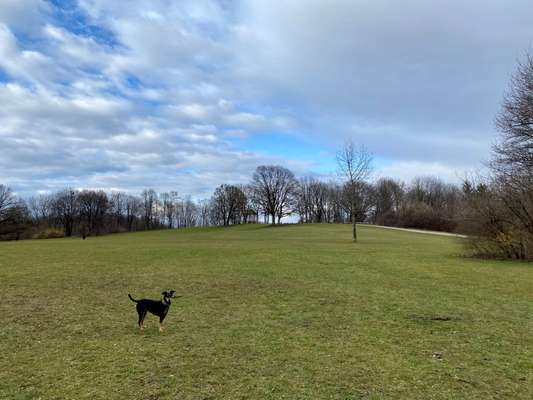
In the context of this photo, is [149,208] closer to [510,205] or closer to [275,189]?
[275,189]

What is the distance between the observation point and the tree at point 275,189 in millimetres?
82438

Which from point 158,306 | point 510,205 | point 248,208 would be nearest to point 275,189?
point 248,208

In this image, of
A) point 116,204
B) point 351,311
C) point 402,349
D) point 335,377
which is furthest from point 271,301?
point 116,204

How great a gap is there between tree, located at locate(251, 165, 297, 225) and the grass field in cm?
7105

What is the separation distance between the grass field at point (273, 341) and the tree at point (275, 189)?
2797 inches

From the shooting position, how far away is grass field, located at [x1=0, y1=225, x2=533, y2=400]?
4062mm

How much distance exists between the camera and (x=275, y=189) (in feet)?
272

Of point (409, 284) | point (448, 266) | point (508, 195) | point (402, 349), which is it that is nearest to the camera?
point (402, 349)

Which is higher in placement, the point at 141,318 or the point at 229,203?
the point at 229,203

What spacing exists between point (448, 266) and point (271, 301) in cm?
1010

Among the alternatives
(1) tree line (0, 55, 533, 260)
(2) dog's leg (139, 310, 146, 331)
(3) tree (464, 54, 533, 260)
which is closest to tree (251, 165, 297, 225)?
(1) tree line (0, 55, 533, 260)

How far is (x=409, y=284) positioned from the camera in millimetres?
11008

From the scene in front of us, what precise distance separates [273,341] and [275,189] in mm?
77447

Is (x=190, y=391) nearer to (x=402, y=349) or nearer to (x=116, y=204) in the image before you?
(x=402, y=349)
